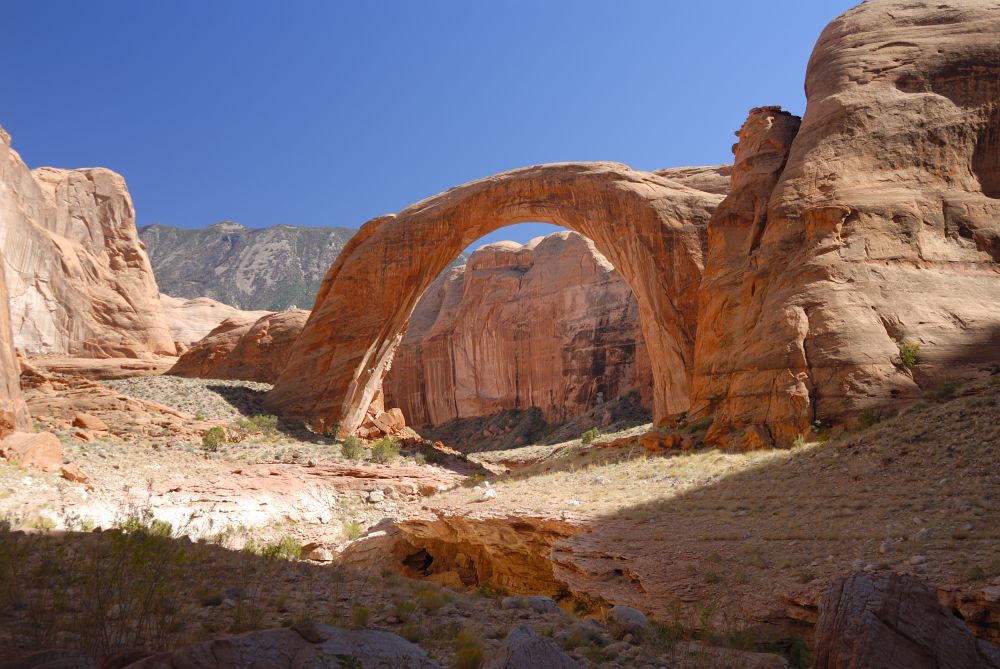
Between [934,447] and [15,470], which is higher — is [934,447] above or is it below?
below

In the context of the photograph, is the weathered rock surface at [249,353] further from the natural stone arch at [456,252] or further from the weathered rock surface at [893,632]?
the weathered rock surface at [893,632]

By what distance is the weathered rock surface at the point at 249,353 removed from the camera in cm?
2958

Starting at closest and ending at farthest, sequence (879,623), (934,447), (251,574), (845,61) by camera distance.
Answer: (879,623)
(251,574)
(934,447)
(845,61)

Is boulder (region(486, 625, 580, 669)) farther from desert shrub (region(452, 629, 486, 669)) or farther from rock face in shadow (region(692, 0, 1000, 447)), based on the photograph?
rock face in shadow (region(692, 0, 1000, 447))

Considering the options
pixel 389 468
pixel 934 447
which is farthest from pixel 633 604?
pixel 389 468

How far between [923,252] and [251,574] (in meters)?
13.8

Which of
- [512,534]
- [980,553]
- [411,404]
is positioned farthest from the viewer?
[411,404]

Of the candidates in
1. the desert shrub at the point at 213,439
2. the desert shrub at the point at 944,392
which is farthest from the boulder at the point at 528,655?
the desert shrub at the point at 213,439

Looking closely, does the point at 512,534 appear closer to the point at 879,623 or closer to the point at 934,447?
the point at 934,447

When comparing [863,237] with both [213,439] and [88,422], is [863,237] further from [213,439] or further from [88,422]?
[88,422]

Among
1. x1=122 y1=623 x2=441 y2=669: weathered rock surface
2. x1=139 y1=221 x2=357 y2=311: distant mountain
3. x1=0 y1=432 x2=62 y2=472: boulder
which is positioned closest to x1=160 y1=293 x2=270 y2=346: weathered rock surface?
x1=0 y1=432 x2=62 y2=472: boulder

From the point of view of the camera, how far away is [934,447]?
939 cm

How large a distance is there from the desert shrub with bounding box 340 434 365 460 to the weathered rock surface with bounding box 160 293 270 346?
2516 cm

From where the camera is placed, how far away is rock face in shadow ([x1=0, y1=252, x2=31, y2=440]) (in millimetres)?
11578
